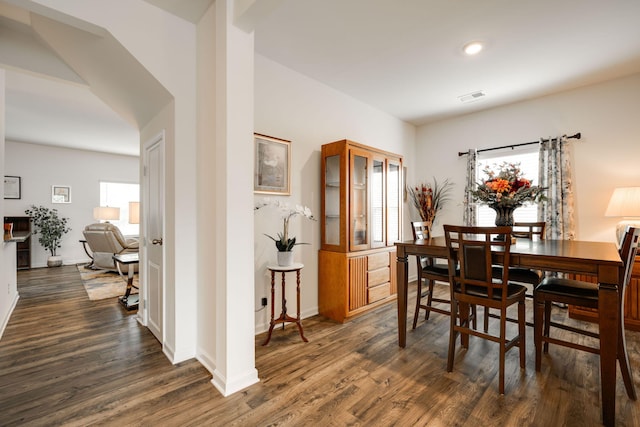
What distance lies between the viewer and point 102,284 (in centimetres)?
501

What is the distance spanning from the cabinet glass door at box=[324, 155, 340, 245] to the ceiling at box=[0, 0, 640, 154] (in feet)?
3.53

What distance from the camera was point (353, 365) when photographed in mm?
2289

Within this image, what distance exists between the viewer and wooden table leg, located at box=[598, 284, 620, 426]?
1.61 meters

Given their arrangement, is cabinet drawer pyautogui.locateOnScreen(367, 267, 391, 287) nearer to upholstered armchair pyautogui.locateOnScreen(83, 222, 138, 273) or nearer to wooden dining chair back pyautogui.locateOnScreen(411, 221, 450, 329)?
wooden dining chair back pyautogui.locateOnScreen(411, 221, 450, 329)

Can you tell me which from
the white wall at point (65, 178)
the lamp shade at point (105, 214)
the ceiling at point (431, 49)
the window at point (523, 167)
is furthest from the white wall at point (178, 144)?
the white wall at point (65, 178)

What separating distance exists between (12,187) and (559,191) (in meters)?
10.4

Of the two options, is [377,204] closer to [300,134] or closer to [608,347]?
[300,134]

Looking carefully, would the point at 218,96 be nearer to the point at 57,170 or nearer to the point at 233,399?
the point at 233,399

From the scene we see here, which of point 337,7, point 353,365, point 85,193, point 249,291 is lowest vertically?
point 353,365

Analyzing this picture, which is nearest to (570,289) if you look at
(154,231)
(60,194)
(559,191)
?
(559,191)

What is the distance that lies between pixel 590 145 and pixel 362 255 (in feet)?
10.6

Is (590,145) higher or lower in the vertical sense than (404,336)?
higher

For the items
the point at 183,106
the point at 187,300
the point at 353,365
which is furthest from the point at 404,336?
the point at 183,106

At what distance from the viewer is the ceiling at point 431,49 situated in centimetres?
229
